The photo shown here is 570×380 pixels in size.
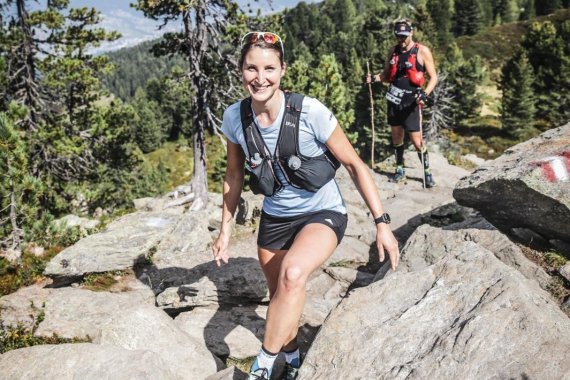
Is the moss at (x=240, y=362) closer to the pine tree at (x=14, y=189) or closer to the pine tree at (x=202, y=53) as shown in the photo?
the pine tree at (x=14, y=189)

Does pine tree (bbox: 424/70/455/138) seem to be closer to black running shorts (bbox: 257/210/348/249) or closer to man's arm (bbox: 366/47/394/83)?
man's arm (bbox: 366/47/394/83)

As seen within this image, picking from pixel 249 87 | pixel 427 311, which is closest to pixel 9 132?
pixel 249 87

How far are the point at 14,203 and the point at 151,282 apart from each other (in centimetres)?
347

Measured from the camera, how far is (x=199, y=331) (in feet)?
21.0

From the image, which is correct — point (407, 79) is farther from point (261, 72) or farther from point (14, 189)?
point (14, 189)

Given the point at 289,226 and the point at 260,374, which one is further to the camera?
the point at 289,226

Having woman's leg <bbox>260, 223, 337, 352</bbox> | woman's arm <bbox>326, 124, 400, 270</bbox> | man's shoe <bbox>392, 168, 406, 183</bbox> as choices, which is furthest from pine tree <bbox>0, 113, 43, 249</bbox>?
man's shoe <bbox>392, 168, 406, 183</bbox>

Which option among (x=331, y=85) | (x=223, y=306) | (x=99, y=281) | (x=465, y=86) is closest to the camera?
(x=223, y=306)

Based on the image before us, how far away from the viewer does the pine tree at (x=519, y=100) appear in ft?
176

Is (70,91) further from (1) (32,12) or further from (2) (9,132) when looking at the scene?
(2) (9,132)

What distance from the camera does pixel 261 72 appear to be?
12.8ft

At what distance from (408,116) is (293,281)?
308 inches

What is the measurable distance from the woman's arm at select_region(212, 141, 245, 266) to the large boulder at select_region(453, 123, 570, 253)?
12.3 feet

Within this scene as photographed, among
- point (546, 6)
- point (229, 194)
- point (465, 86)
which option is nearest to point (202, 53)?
point (229, 194)
